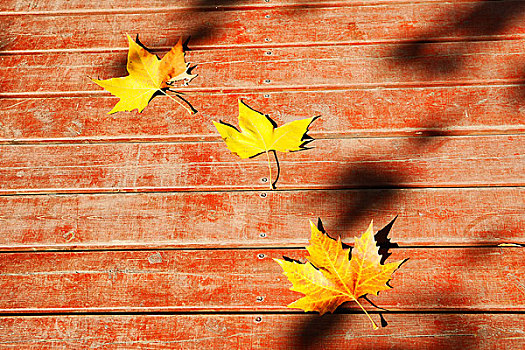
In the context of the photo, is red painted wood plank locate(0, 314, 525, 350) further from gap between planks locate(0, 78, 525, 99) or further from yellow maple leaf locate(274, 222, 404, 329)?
gap between planks locate(0, 78, 525, 99)

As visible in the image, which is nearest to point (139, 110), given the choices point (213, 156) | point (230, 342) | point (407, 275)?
point (213, 156)

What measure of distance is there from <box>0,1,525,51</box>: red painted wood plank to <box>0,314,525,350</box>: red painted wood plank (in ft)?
3.36

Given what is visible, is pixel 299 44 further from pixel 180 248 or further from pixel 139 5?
pixel 180 248

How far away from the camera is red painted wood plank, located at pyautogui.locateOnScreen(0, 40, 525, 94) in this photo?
1.73 m

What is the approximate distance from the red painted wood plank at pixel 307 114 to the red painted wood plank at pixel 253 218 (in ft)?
0.76

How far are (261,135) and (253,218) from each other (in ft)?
0.90

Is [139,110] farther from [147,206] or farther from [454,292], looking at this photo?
[454,292]

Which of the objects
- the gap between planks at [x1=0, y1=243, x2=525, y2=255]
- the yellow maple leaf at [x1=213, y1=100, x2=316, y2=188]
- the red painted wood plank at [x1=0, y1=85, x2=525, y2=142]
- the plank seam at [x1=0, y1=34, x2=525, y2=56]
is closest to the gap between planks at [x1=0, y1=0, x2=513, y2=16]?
the plank seam at [x1=0, y1=34, x2=525, y2=56]

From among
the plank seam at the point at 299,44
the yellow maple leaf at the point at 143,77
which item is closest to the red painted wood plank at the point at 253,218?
the yellow maple leaf at the point at 143,77

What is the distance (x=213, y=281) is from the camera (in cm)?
140

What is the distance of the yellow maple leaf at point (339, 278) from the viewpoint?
1.30m

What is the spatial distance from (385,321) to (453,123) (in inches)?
27.2

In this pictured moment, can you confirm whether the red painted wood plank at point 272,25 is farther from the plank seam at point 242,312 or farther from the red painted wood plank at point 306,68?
the plank seam at point 242,312

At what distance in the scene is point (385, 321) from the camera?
132 centimetres
